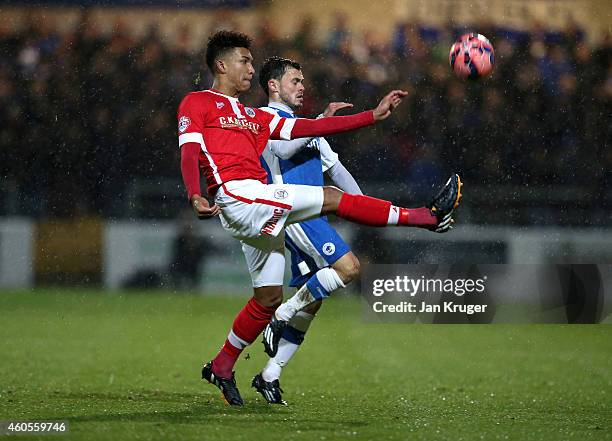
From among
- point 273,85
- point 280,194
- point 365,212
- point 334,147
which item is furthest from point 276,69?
point 334,147

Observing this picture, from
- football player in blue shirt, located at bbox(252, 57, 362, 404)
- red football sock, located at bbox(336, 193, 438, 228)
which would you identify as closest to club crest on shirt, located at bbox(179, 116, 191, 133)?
football player in blue shirt, located at bbox(252, 57, 362, 404)

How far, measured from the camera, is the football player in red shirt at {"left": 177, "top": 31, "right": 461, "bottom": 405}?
4852 millimetres

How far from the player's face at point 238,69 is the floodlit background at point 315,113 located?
600cm

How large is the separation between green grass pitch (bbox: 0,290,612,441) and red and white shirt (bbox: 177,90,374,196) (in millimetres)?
1131

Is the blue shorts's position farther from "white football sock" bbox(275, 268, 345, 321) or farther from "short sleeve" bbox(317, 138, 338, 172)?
"short sleeve" bbox(317, 138, 338, 172)

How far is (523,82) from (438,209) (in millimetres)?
8441

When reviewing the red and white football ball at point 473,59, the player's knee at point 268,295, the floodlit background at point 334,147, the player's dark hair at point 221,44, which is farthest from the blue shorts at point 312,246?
the floodlit background at point 334,147

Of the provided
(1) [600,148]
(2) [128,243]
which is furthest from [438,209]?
(1) [600,148]

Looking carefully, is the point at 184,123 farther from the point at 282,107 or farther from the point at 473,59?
the point at 473,59

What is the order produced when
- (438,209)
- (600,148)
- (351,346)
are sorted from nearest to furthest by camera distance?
(438,209) → (351,346) → (600,148)

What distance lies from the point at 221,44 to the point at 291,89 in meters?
0.60

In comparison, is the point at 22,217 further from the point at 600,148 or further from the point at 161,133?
the point at 600,148

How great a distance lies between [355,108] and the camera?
499 inches

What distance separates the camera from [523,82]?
12836 mm
